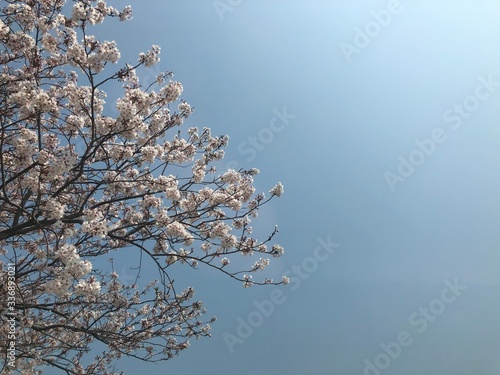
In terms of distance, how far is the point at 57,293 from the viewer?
4305 millimetres

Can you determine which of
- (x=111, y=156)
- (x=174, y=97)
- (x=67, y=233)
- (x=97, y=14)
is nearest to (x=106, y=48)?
(x=97, y=14)

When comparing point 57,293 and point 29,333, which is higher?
point 29,333

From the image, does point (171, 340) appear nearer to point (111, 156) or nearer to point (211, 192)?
point (211, 192)

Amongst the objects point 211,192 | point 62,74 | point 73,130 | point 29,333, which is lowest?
point 211,192

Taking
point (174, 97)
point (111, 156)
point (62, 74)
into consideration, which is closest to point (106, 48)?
point (174, 97)

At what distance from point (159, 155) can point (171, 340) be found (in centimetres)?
348

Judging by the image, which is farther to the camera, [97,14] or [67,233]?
[67,233]

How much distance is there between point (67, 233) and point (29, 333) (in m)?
2.85

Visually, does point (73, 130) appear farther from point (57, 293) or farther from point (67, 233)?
point (57, 293)

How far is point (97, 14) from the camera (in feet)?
17.1

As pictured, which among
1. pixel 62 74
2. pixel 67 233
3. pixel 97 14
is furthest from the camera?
pixel 62 74

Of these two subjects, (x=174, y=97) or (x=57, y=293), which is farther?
(x=174, y=97)

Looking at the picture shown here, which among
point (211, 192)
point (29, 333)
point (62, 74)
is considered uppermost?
point (62, 74)

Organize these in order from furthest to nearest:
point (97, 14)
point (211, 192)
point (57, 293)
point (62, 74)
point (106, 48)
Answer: point (211, 192) → point (62, 74) → point (97, 14) → point (106, 48) → point (57, 293)
